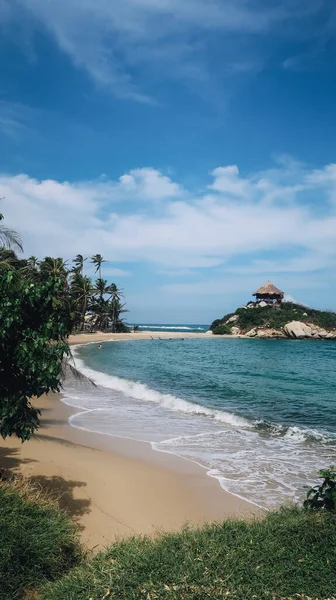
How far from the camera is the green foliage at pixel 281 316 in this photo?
6675 cm

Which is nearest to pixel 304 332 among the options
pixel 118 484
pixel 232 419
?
pixel 232 419

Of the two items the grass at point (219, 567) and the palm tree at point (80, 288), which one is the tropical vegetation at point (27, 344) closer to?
the grass at point (219, 567)

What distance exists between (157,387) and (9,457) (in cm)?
1242

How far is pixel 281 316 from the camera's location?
6950cm

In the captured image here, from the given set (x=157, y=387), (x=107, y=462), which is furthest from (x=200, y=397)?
(x=107, y=462)

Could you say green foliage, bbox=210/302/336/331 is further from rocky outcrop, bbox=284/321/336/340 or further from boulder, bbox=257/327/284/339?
rocky outcrop, bbox=284/321/336/340

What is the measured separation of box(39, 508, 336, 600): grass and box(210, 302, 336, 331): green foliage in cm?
6610

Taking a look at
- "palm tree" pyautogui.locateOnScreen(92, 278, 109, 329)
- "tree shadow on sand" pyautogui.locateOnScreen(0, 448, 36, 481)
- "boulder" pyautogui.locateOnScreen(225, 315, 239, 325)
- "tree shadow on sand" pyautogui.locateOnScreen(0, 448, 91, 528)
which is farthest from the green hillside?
"tree shadow on sand" pyautogui.locateOnScreen(0, 448, 91, 528)

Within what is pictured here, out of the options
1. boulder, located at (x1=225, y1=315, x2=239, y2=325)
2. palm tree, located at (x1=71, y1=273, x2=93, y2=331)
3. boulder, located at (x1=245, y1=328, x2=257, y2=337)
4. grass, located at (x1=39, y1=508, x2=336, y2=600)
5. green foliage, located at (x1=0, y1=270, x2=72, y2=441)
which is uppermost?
palm tree, located at (x1=71, y1=273, x2=93, y2=331)

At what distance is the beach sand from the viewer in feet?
19.9

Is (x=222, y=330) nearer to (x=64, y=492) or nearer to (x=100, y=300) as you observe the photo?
(x=100, y=300)

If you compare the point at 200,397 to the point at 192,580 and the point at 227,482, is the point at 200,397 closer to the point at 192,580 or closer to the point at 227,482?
the point at 227,482

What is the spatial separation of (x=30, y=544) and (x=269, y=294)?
248 feet

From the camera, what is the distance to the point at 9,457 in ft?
26.2
